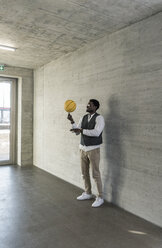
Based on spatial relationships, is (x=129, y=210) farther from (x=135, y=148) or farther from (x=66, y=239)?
(x=66, y=239)

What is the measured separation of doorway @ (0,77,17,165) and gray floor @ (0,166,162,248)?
95.2 inches

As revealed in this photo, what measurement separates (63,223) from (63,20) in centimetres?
293

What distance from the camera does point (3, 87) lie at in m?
6.38

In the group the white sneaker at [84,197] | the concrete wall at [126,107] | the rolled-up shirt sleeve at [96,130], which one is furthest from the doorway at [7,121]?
the rolled-up shirt sleeve at [96,130]

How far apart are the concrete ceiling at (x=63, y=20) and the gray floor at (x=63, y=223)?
2.87 metres

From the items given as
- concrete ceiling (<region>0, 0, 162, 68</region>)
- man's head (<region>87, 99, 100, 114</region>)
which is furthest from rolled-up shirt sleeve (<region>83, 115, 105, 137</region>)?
concrete ceiling (<region>0, 0, 162, 68</region>)

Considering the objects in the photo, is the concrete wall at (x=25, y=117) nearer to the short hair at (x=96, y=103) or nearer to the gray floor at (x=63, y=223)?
the gray floor at (x=63, y=223)

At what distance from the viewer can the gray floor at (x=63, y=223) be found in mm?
2467

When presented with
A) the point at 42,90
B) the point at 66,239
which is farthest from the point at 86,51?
the point at 66,239

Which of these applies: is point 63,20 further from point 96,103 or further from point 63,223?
point 63,223

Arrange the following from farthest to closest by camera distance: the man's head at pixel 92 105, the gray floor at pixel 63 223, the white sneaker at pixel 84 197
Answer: the white sneaker at pixel 84 197 < the man's head at pixel 92 105 < the gray floor at pixel 63 223

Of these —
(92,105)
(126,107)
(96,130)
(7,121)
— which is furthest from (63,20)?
(7,121)

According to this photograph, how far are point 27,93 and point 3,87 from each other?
710mm

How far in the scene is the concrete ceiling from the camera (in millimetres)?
2787
